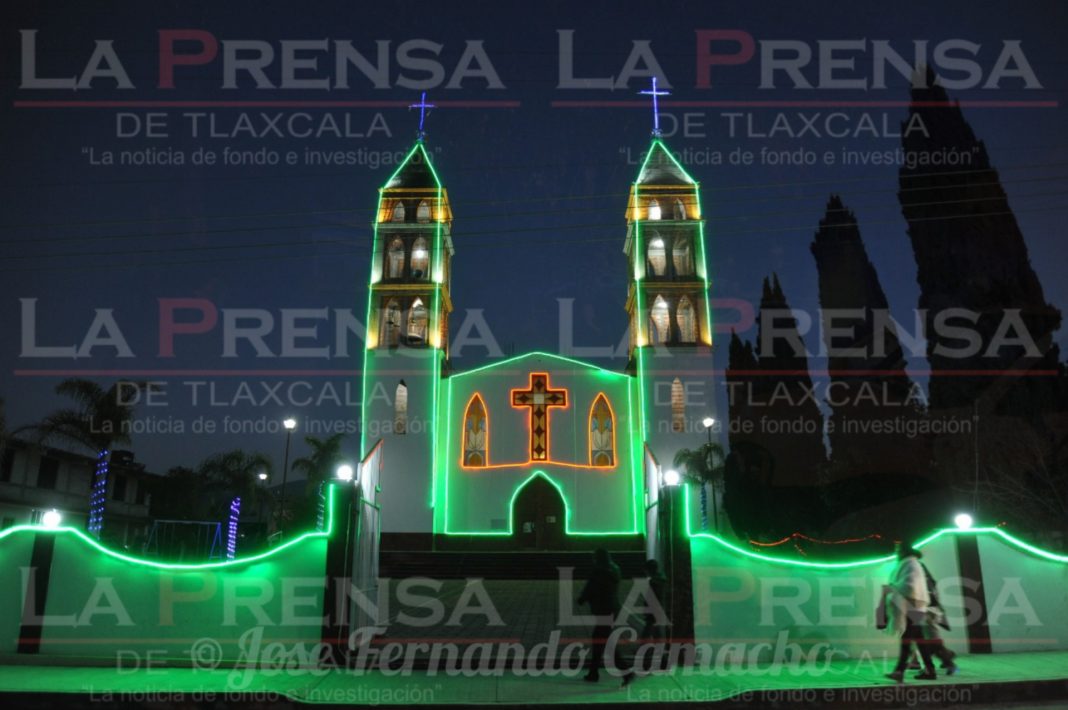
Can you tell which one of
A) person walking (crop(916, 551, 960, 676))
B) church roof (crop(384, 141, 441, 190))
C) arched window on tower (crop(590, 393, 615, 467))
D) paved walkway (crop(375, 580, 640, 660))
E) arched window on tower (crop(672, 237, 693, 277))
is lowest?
paved walkway (crop(375, 580, 640, 660))

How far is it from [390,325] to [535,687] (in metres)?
19.8

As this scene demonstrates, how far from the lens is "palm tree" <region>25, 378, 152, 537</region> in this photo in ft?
74.0

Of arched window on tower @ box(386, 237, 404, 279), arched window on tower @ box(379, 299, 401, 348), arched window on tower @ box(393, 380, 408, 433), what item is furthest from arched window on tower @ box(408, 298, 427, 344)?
arched window on tower @ box(393, 380, 408, 433)

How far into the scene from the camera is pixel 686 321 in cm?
2748

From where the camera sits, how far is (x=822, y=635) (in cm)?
1030

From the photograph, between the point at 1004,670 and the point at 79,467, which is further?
the point at 79,467

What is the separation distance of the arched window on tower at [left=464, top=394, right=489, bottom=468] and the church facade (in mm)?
36

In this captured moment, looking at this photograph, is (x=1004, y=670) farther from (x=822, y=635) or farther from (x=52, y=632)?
(x=52, y=632)

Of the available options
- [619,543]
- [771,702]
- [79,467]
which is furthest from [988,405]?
[79,467]

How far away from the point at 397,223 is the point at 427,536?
11.2m

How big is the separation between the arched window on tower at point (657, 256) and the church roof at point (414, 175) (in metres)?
8.31

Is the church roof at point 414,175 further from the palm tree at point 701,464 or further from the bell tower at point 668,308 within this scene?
the palm tree at point 701,464

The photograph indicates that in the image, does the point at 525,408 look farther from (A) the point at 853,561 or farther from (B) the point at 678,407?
(A) the point at 853,561

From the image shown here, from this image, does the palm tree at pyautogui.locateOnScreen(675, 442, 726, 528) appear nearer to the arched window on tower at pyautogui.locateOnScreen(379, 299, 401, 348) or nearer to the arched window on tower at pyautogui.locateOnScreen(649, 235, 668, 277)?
the arched window on tower at pyautogui.locateOnScreen(649, 235, 668, 277)
